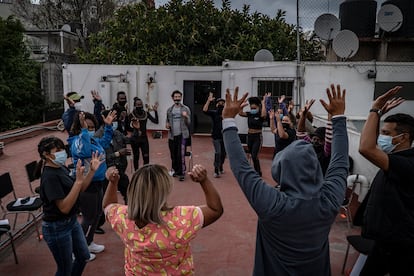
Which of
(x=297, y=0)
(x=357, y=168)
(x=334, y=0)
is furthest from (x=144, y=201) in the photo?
(x=334, y=0)

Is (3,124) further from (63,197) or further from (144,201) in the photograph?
(144,201)

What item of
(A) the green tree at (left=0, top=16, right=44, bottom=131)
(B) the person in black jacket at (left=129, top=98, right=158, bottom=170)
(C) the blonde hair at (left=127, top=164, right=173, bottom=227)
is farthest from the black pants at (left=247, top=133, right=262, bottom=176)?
(A) the green tree at (left=0, top=16, right=44, bottom=131)

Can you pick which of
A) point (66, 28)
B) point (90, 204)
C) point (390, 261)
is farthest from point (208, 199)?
point (66, 28)

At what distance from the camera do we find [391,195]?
2502 mm

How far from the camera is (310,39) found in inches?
605

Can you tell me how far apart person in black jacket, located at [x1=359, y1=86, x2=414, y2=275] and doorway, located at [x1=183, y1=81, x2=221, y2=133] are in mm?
10799

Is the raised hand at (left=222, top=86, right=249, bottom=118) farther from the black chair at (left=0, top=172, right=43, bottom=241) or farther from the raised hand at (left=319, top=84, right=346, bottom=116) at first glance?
the black chair at (left=0, top=172, right=43, bottom=241)

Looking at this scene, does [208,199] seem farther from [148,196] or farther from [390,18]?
[390,18]

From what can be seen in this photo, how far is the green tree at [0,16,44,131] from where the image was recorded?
1378 centimetres

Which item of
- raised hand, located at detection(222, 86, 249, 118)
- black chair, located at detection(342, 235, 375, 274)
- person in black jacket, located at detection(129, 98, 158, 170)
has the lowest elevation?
black chair, located at detection(342, 235, 375, 274)

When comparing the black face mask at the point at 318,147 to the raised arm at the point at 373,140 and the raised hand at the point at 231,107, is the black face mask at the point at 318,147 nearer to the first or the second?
the raised arm at the point at 373,140

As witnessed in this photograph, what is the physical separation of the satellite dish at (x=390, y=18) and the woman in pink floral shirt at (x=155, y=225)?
10918 mm

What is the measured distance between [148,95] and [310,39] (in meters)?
7.33

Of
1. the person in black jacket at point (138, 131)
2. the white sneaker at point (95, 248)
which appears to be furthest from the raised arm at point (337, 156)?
Result: the person in black jacket at point (138, 131)
